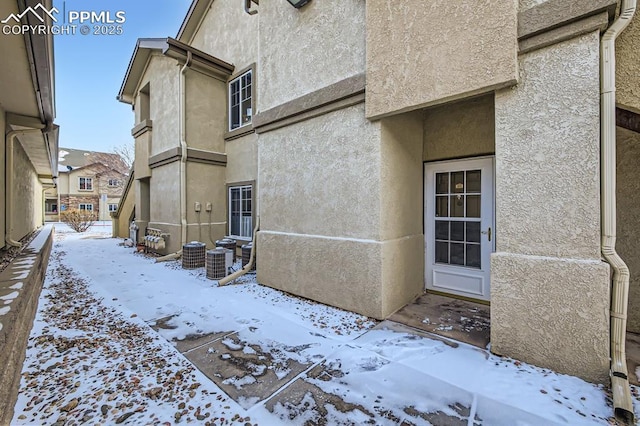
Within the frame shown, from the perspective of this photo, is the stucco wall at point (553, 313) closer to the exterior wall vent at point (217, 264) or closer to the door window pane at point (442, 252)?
the door window pane at point (442, 252)

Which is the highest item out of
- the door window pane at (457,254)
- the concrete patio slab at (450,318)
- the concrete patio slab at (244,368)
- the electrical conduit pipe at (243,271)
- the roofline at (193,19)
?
the roofline at (193,19)

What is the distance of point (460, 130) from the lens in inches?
176

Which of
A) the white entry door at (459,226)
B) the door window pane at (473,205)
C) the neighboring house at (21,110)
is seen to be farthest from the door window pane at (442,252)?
the neighboring house at (21,110)

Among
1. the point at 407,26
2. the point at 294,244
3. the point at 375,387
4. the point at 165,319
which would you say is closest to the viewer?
the point at 375,387

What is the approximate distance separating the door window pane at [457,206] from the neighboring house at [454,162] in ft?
0.11

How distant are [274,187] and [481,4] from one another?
3.97 metres

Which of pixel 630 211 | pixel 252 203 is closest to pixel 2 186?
pixel 252 203

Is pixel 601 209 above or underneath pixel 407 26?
underneath

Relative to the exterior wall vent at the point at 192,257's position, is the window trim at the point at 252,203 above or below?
above

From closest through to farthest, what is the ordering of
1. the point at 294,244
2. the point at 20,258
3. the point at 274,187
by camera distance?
the point at 294,244
the point at 274,187
the point at 20,258

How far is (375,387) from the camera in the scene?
8.12ft

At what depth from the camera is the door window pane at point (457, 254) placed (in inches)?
181

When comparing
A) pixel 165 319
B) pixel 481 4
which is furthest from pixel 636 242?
pixel 165 319

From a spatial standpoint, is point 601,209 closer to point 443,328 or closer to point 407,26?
point 443,328
